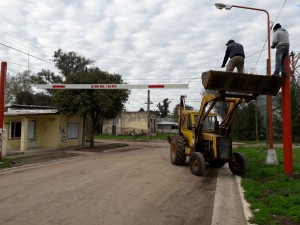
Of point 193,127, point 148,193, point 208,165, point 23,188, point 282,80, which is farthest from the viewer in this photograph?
point 208,165

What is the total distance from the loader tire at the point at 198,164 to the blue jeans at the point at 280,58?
4.28m

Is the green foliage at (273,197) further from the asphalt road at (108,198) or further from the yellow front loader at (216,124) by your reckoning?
the yellow front loader at (216,124)

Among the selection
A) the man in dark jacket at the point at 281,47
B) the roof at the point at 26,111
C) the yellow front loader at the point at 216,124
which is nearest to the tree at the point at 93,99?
the roof at the point at 26,111

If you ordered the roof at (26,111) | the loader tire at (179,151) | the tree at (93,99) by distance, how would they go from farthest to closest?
the tree at (93,99), the roof at (26,111), the loader tire at (179,151)

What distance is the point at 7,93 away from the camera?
200 ft

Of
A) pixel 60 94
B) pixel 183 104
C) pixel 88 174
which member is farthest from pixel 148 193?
pixel 60 94

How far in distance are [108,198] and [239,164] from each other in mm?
6733

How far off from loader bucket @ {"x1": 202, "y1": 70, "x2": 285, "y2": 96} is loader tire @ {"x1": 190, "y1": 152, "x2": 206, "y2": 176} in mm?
3029

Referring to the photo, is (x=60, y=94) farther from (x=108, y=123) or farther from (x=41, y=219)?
(x=108, y=123)

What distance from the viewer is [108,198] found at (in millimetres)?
8914

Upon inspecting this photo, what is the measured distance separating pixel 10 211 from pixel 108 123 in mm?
63475

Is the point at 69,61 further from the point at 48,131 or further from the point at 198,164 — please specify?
the point at 198,164

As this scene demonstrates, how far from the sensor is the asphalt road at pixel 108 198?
7.03m

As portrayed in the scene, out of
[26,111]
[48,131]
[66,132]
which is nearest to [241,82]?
[48,131]
